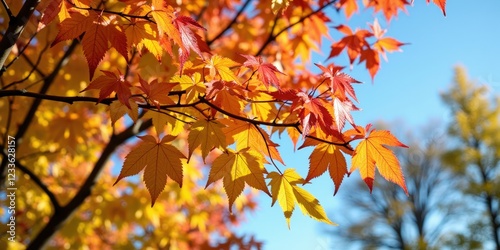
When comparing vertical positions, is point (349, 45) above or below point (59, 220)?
above

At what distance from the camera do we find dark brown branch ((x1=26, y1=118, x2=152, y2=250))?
212 centimetres

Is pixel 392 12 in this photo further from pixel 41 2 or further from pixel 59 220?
pixel 59 220

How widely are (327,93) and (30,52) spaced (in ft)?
6.61

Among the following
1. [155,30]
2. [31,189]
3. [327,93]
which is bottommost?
[327,93]

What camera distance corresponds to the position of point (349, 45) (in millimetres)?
1862

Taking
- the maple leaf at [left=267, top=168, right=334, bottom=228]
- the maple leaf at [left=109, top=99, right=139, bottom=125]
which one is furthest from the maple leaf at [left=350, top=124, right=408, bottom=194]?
the maple leaf at [left=109, top=99, right=139, bottom=125]

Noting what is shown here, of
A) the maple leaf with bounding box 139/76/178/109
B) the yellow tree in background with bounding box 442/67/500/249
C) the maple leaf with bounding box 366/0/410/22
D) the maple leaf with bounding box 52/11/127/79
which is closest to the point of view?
the maple leaf with bounding box 52/11/127/79

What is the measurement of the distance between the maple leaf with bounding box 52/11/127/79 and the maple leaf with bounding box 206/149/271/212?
1.20 ft

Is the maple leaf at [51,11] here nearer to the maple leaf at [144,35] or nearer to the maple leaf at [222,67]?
the maple leaf at [144,35]

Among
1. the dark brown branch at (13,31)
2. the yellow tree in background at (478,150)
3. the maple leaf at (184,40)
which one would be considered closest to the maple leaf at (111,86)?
the maple leaf at (184,40)

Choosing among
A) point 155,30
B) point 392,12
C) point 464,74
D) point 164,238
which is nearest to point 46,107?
point 164,238

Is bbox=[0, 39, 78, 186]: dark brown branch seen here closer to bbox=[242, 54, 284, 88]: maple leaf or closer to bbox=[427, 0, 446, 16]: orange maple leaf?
bbox=[242, 54, 284, 88]: maple leaf

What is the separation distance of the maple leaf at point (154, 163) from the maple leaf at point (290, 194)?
26 cm

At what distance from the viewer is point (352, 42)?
6.12ft
